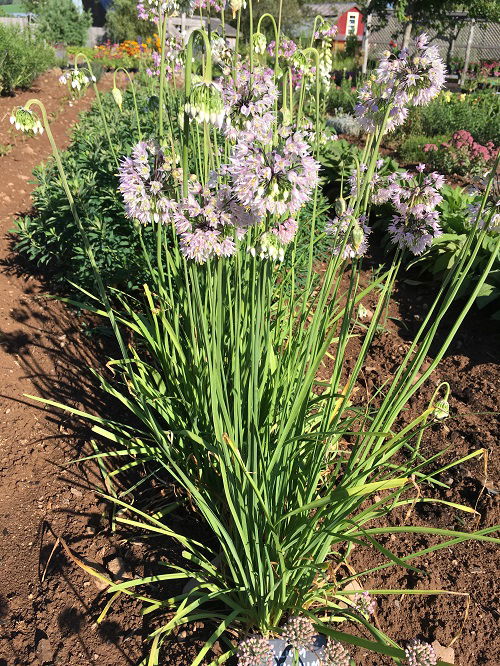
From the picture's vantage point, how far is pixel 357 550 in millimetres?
2396

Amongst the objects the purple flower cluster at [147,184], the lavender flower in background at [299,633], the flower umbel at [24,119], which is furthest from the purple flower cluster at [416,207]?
the lavender flower in background at [299,633]

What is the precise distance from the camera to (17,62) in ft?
36.2

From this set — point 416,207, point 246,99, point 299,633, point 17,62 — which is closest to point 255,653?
point 299,633

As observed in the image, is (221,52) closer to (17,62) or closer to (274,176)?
(274,176)

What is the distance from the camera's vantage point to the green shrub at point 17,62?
10874mm

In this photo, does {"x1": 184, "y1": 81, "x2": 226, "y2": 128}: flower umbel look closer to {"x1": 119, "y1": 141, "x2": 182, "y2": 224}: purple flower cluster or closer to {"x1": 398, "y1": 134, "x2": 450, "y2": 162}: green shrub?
{"x1": 119, "y1": 141, "x2": 182, "y2": 224}: purple flower cluster

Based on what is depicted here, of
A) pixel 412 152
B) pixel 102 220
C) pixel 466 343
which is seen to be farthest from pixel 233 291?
pixel 412 152

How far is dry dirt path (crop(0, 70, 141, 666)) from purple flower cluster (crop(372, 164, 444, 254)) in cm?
178

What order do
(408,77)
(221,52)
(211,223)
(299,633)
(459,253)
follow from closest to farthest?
(211,223)
(408,77)
(299,633)
(221,52)
(459,253)

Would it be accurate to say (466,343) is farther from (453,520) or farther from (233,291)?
(233,291)

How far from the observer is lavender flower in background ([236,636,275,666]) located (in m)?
1.70

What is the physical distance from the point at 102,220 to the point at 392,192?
95.0 inches

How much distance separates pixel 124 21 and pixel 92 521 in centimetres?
2547

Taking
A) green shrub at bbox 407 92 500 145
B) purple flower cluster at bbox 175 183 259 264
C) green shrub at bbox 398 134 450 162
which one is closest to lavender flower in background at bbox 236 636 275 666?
purple flower cluster at bbox 175 183 259 264
